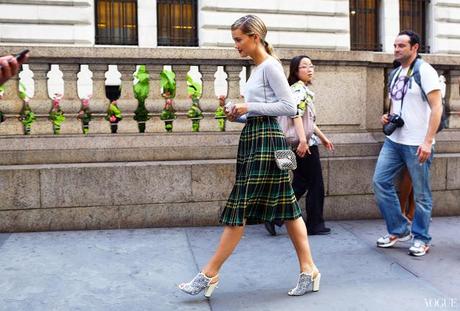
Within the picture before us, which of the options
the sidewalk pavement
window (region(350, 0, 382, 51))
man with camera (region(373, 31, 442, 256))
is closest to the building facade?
window (region(350, 0, 382, 51))

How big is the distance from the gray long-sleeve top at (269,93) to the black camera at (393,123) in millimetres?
1499

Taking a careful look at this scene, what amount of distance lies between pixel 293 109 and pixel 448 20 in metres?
16.2

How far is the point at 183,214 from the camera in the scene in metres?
6.15

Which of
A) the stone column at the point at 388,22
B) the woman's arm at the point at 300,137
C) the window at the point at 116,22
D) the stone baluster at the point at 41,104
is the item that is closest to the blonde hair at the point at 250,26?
the woman's arm at the point at 300,137

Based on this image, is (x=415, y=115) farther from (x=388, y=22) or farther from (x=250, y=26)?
(x=388, y=22)

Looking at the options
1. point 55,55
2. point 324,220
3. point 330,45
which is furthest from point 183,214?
point 330,45

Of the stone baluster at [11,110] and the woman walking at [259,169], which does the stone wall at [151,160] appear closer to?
the stone baluster at [11,110]

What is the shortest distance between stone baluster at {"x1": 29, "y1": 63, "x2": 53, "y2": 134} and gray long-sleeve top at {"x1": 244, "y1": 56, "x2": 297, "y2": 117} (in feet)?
9.44

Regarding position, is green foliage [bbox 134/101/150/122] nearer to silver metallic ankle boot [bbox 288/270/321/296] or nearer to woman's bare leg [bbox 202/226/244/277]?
woman's bare leg [bbox 202/226/244/277]

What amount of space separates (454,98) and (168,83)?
3.52m

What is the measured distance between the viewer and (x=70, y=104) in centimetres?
Result: 615

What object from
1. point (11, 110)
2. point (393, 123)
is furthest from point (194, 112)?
point (393, 123)

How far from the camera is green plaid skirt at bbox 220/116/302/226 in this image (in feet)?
13.1

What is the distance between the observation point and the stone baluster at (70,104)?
614 centimetres
